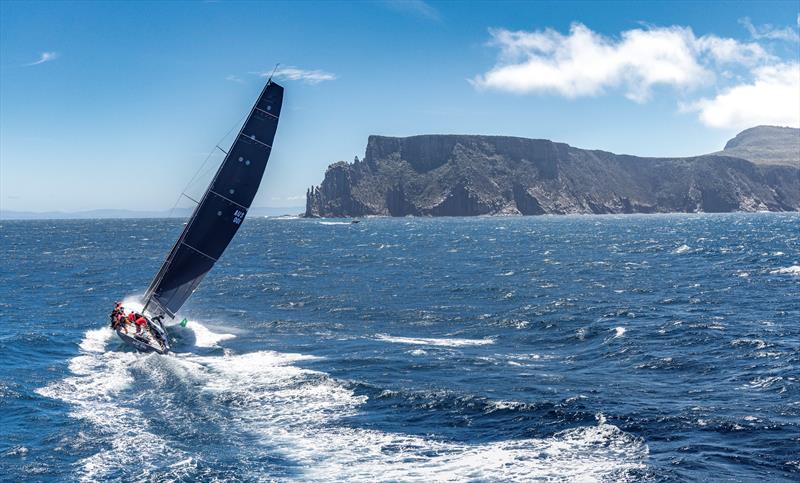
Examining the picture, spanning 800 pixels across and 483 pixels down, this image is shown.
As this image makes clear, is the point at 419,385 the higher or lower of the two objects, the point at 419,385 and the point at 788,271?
the lower

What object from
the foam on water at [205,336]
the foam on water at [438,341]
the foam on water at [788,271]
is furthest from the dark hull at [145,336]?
the foam on water at [788,271]

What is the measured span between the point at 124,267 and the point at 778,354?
70752 mm

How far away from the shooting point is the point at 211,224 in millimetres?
36938

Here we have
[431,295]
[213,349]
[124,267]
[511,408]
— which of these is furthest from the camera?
[124,267]

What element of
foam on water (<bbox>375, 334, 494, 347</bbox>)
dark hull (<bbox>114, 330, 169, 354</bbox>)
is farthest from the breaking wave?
foam on water (<bbox>375, 334, 494, 347</bbox>)

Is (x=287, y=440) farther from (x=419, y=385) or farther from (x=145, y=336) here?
(x=145, y=336)

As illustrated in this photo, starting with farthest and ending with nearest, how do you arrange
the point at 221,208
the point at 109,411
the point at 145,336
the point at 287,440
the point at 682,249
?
the point at 682,249, the point at 221,208, the point at 145,336, the point at 109,411, the point at 287,440

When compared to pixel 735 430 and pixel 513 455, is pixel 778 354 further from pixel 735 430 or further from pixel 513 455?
pixel 513 455

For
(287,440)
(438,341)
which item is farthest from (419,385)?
(438,341)

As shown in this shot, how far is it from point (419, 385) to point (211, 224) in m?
16.7

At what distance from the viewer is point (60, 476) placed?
59.3 feet

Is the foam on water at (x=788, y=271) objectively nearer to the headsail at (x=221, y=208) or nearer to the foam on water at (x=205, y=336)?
the headsail at (x=221, y=208)

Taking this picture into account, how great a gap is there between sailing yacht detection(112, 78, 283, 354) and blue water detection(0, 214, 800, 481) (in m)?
1.40

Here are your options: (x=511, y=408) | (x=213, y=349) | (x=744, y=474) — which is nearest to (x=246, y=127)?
(x=213, y=349)
